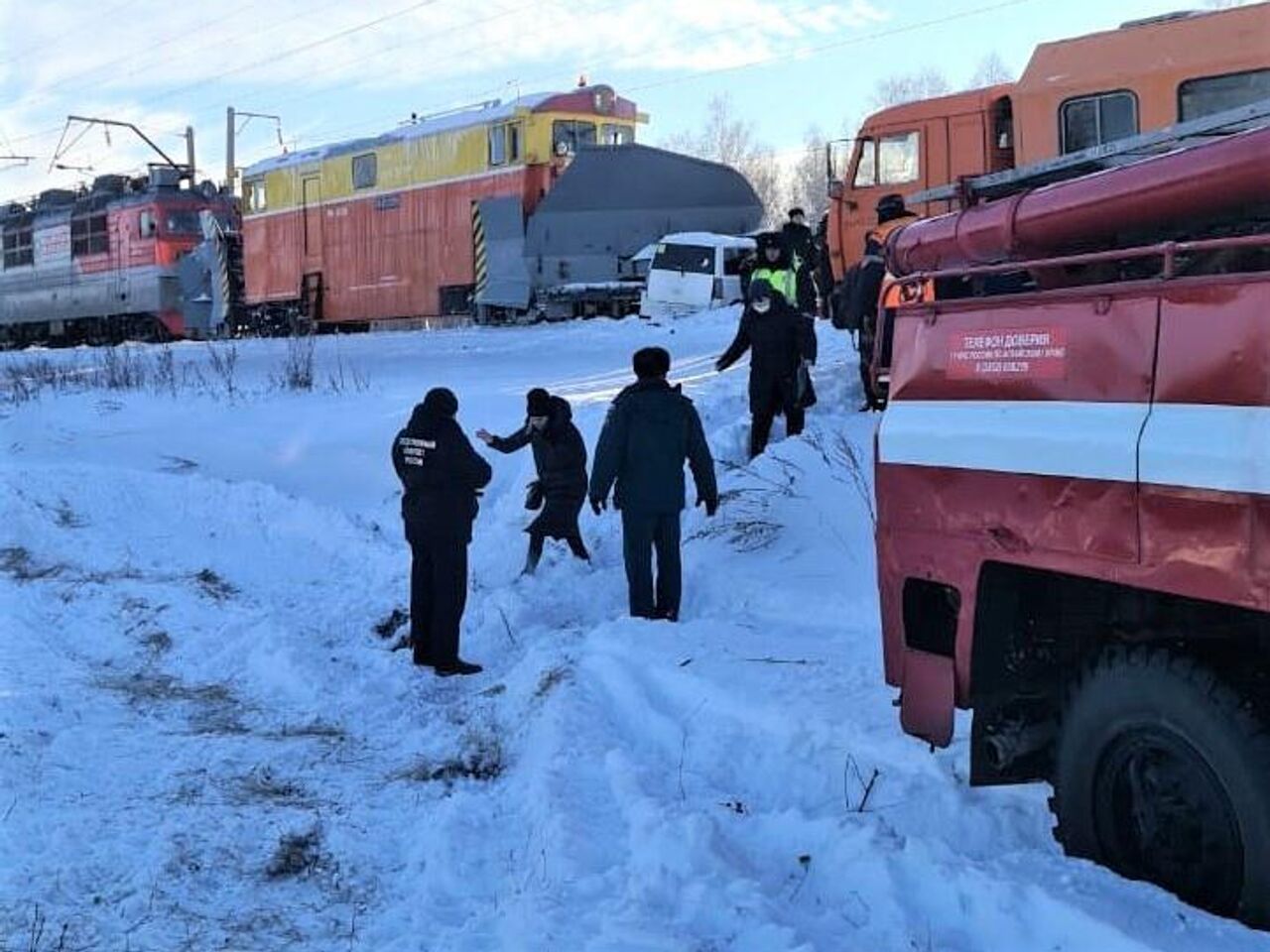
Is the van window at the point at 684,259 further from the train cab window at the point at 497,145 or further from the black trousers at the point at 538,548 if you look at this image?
the black trousers at the point at 538,548

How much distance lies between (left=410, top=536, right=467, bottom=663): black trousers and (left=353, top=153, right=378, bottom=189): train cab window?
22907 millimetres

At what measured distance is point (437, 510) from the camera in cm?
796

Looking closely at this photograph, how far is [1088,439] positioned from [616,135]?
81.9 ft

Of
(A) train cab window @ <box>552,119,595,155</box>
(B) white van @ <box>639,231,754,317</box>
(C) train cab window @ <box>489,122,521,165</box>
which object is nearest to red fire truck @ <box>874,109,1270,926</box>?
(B) white van @ <box>639,231,754,317</box>

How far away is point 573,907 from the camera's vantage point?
13.5ft

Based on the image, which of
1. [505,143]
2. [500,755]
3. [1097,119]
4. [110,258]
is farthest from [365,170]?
[500,755]

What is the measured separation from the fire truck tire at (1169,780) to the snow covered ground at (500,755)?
0.34 ft

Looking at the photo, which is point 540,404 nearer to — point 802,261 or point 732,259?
point 802,261

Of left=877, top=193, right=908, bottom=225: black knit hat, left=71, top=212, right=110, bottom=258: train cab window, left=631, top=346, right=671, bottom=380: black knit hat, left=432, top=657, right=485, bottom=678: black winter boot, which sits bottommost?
left=432, top=657, right=485, bottom=678: black winter boot

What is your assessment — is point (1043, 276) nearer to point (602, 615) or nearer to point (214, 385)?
point (602, 615)

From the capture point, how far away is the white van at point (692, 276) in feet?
78.1

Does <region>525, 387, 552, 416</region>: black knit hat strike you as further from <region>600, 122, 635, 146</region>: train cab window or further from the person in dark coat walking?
<region>600, 122, 635, 146</region>: train cab window

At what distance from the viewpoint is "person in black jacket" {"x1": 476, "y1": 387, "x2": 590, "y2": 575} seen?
9.28 meters

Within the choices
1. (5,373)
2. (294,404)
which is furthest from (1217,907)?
(5,373)
